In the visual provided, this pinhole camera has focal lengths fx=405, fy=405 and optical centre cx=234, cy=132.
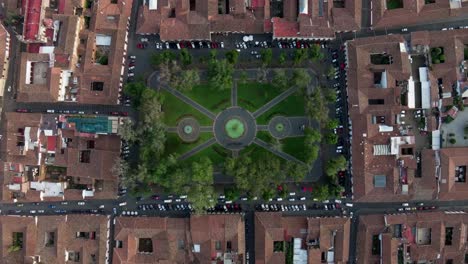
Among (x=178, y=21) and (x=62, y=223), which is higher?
(x=178, y=21)

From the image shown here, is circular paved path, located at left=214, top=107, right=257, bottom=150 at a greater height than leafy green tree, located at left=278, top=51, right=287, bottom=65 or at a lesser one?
lesser

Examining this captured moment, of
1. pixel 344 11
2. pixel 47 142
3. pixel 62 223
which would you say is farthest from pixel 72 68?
pixel 344 11

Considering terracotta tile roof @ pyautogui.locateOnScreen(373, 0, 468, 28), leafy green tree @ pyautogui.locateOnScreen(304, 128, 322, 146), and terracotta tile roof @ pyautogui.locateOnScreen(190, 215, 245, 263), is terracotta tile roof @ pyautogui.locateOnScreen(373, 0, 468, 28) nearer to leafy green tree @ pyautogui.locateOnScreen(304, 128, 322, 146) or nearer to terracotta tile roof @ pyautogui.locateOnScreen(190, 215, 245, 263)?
leafy green tree @ pyautogui.locateOnScreen(304, 128, 322, 146)

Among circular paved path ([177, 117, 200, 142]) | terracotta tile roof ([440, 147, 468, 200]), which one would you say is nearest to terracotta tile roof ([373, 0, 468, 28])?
terracotta tile roof ([440, 147, 468, 200])

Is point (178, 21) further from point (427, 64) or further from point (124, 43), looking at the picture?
point (427, 64)

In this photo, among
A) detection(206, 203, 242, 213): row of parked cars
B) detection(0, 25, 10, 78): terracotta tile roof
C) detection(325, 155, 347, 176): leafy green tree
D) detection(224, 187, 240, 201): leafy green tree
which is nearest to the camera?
detection(325, 155, 347, 176): leafy green tree

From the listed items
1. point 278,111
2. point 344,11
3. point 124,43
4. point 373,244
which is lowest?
point 373,244

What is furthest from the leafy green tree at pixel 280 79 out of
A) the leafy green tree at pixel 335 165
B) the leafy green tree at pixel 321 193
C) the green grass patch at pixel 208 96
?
the leafy green tree at pixel 321 193

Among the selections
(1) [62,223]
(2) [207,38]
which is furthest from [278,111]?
(1) [62,223]
